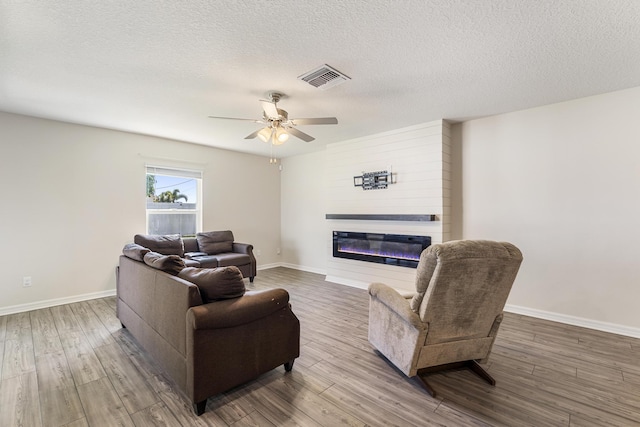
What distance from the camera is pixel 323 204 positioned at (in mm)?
6035

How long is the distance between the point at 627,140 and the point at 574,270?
5.06 feet

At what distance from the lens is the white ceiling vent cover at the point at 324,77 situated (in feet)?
8.64

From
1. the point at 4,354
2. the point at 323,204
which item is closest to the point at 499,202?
the point at 323,204

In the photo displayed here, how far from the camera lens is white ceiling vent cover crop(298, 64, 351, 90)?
263cm

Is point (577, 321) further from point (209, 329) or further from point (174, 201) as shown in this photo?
point (174, 201)

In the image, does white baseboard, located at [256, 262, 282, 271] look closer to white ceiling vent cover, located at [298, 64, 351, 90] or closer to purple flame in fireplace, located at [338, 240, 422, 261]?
purple flame in fireplace, located at [338, 240, 422, 261]

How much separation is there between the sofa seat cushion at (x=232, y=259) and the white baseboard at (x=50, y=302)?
1.70 meters

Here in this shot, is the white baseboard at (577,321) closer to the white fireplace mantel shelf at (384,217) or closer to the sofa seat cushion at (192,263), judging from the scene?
the white fireplace mantel shelf at (384,217)

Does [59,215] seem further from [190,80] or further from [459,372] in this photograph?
[459,372]

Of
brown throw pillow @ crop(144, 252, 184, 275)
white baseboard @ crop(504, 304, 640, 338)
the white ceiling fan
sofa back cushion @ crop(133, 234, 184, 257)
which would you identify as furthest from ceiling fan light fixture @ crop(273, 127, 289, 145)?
white baseboard @ crop(504, 304, 640, 338)

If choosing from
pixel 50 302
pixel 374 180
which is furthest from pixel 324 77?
pixel 50 302

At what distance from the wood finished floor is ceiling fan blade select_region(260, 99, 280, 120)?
7.78ft

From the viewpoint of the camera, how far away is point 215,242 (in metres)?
5.29

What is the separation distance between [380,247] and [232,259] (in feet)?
8.37
